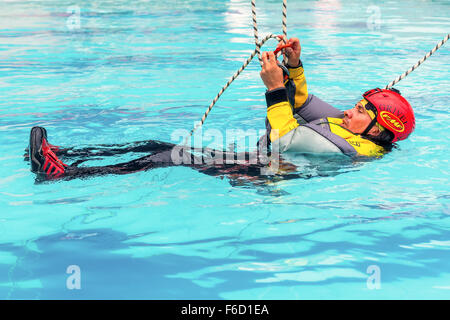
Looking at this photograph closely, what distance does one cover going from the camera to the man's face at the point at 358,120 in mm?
3857

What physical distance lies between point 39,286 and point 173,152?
1.52 m

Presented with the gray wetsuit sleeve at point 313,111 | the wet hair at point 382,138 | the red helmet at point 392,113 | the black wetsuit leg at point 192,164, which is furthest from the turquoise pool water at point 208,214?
the gray wetsuit sleeve at point 313,111

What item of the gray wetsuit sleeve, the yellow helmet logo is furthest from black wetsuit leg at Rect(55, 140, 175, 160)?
the yellow helmet logo

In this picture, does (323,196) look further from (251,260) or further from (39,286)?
(39,286)

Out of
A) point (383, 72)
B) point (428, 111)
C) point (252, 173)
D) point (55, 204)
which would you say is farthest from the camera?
point (383, 72)

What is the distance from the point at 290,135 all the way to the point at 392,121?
2.62 feet

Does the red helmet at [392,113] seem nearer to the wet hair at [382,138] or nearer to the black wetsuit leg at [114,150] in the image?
the wet hair at [382,138]

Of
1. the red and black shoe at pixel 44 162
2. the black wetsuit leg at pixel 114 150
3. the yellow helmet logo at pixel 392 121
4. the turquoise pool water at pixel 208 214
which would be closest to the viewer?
the turquoise pool water at pixel 208 214

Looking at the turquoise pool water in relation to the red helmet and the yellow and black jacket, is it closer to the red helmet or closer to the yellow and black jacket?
the yellow and black jacket

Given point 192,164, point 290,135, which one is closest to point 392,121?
point 290,135

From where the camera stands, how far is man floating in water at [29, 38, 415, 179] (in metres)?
3.58

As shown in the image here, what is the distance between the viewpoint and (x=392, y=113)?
381cm
